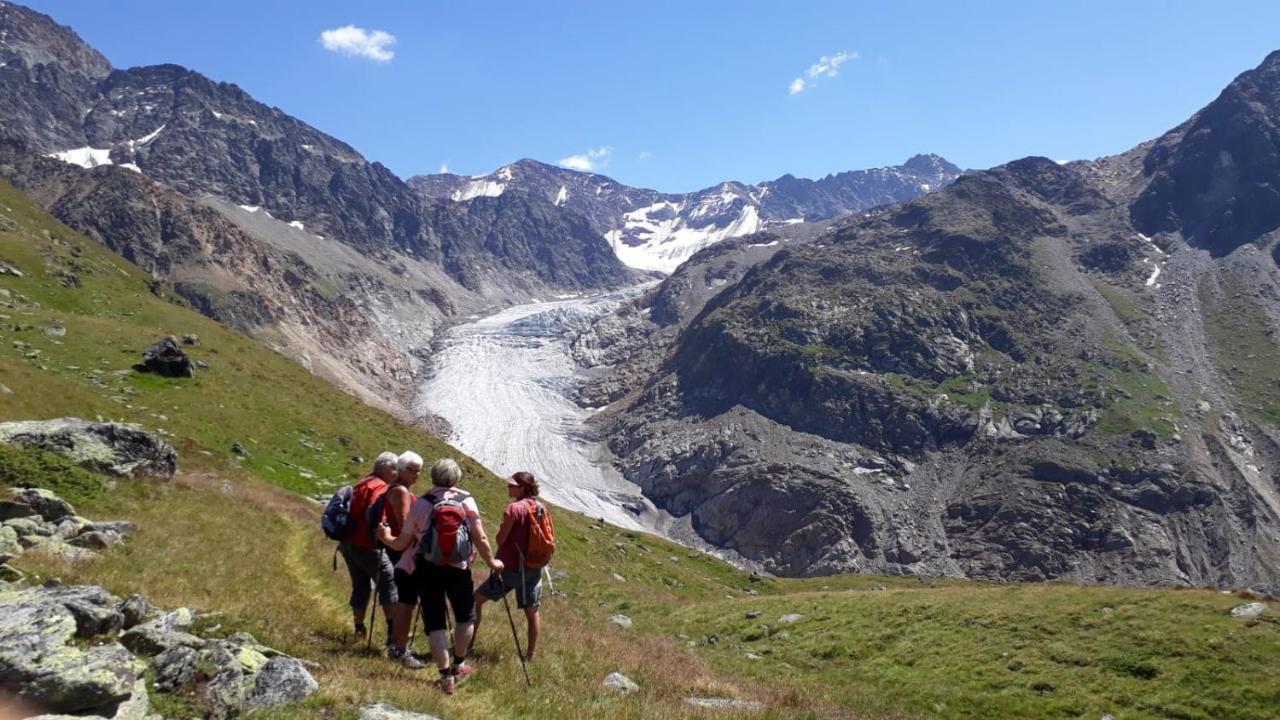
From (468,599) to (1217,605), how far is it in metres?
24.4

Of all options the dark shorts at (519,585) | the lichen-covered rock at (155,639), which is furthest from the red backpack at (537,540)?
the lichen-covered rock at (155,639)

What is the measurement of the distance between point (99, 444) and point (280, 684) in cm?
1708

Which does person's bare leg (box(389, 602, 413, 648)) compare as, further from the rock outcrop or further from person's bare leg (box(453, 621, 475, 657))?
the rock outcrop

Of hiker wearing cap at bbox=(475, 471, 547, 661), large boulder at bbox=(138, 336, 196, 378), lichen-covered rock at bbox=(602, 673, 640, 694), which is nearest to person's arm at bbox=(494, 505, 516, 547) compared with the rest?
hiker wearing cap at bbox=(475, 471, 547, 661)

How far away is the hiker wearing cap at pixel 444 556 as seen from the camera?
1065cm

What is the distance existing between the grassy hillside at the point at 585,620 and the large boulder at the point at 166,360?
896 mm

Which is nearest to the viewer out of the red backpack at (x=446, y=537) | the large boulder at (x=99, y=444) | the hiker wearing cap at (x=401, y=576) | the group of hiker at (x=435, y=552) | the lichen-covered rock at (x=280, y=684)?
the lichen-covered rock at (x=280, y=684)

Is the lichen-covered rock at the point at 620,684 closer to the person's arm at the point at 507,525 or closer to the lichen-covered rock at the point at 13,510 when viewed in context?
the person's arm at the point at 507,525

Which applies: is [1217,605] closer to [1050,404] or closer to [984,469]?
[984,469]

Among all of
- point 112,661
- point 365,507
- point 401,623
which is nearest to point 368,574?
point 365,507

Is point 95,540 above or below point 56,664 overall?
below

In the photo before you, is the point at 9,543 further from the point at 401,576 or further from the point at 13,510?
the point at 401,576

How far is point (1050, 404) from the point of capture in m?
200

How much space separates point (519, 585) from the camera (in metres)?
12.7
